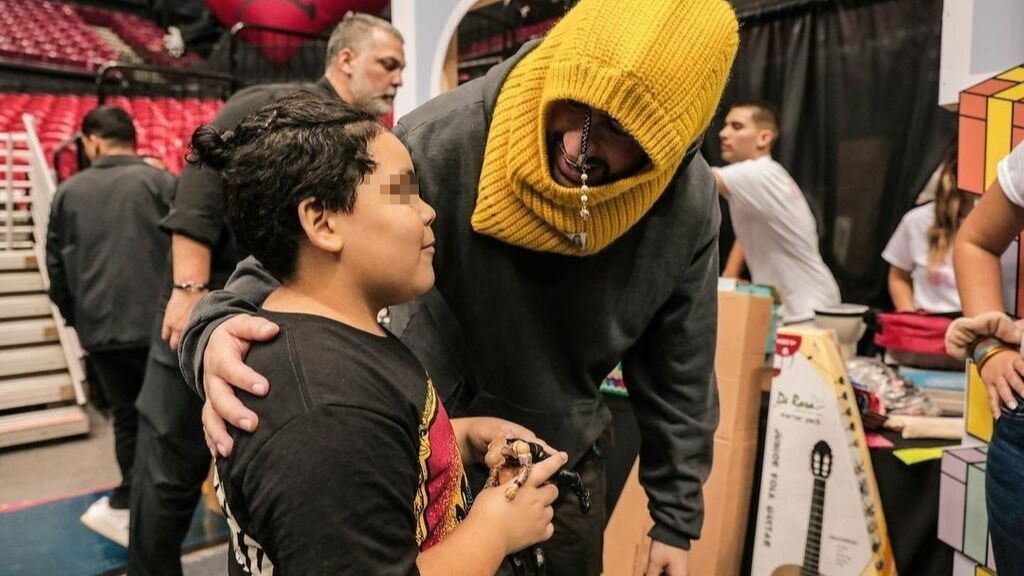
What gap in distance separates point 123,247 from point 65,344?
222 cm

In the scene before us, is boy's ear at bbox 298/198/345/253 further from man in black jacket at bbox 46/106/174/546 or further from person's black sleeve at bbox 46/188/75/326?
person's black sleeve at bbox 46/188/75/326

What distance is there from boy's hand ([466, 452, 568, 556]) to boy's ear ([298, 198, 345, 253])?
325 millimetres

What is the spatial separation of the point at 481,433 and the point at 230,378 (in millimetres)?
394

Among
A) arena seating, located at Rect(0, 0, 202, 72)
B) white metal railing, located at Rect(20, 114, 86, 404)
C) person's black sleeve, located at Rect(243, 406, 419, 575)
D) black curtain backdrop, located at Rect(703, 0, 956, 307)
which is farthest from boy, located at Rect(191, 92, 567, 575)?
arena seating, located at Rect(0, 0, 202, 72)

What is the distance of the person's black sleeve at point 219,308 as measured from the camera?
925mm

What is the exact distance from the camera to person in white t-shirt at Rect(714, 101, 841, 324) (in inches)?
107

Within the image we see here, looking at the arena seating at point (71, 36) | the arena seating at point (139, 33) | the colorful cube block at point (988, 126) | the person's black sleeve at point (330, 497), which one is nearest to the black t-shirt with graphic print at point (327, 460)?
the person's black sleeve at point (330, 497)

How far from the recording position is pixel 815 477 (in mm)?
1871

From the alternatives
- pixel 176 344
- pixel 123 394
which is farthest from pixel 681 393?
pixel 123 394

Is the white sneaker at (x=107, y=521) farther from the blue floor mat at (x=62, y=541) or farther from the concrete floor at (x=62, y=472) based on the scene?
the concrete floor at (x=62, y=472)

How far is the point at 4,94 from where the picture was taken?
8969 millimetres

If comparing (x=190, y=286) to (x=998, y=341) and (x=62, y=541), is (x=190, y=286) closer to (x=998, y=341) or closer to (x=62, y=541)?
(x=62, y=541)

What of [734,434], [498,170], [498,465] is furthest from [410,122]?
[734,434]

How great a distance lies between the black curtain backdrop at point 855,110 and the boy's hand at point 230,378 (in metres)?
3.23
